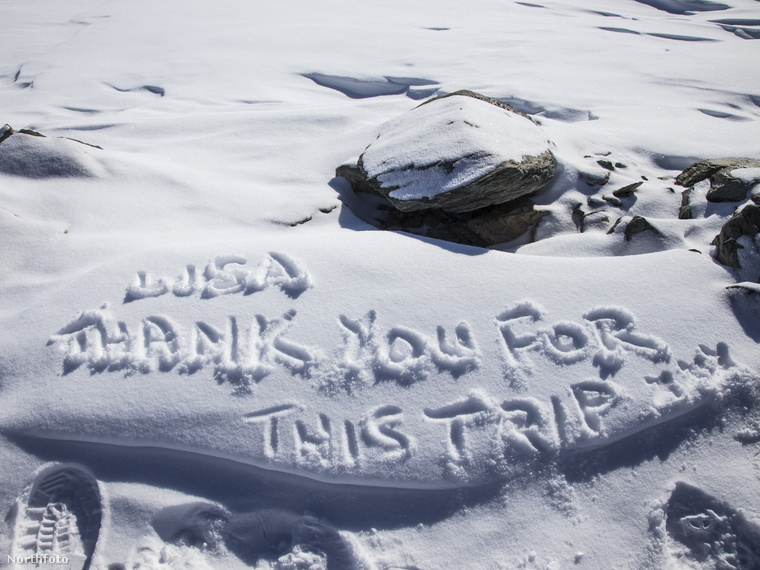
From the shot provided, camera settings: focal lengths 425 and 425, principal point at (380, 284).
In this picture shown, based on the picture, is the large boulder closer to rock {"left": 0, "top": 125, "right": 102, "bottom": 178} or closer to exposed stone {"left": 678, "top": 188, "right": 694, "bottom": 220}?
exposed stone {"left": 678, "top": 188, "right": 694, "bottom": 220}

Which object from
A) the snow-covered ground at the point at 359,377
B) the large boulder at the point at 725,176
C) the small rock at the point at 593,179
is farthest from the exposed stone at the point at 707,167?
the small rock at the point at 593,179

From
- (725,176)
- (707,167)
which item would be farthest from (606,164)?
(725,176)

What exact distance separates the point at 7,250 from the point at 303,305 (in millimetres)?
1503

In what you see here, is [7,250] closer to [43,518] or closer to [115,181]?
[115,181]

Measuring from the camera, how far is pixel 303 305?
1.69 metres

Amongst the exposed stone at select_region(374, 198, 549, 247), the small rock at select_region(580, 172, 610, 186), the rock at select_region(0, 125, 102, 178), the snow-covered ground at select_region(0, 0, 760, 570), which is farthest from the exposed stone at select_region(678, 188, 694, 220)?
the rock at select_region(0, 125, 102, 178)

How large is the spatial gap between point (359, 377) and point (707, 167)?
233 cm

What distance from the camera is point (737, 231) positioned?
1.81 m

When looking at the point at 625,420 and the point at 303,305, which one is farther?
the point at 303,305

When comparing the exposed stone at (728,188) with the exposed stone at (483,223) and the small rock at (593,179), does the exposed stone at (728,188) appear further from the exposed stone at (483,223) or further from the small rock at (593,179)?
the exposed stone at (483,223)

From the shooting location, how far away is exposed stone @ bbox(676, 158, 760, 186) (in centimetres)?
Answer: 234

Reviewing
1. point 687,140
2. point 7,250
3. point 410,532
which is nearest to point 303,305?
point 410,532

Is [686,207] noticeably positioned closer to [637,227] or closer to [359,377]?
[637,227]

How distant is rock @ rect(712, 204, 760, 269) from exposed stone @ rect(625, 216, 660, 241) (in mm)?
286
